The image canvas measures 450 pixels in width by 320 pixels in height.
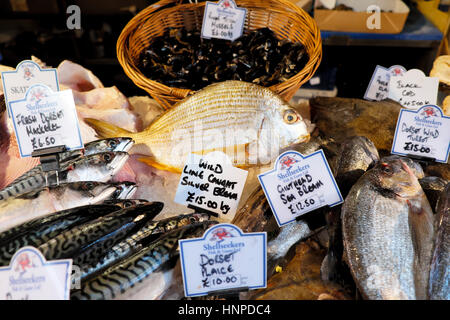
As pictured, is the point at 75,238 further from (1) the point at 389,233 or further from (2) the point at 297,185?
(1) the point at 389,233

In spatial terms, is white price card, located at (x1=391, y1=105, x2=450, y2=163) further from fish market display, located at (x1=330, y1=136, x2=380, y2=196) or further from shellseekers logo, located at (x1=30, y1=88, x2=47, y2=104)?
shellseekers logo, located at (x1=30, y1=88, x2=47, y2=104)

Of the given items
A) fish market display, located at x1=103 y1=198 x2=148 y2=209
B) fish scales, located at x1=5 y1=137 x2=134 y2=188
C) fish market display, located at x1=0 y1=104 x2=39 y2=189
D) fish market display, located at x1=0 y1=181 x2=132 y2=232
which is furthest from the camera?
fish market display, located at x1=0 y1=104 x2=39 y2=189

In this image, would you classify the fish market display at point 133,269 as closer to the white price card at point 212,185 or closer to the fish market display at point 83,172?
the white price card at point 212,185

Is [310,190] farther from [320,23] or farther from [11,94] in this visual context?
[320,23]

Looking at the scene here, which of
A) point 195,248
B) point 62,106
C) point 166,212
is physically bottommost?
point 166,212

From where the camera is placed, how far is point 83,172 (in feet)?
6.43

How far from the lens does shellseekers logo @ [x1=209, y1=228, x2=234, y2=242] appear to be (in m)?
1.38

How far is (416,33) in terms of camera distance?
12.1 ft

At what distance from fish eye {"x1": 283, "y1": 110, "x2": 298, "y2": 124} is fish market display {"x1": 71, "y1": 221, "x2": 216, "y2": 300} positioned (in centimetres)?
83

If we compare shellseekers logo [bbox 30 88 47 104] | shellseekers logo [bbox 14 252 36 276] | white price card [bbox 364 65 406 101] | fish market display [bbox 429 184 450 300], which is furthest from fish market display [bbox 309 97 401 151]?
shellseekers logo [bbox 14 252 36 276]

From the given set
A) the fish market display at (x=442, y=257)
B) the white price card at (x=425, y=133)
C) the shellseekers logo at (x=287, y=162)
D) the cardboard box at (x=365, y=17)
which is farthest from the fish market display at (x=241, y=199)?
the cardboard box at (x=365, y=17)

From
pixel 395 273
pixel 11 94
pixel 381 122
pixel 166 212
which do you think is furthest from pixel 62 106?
pixel 381 122

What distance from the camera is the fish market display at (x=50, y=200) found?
1642 mm

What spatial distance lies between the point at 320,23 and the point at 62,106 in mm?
2861
